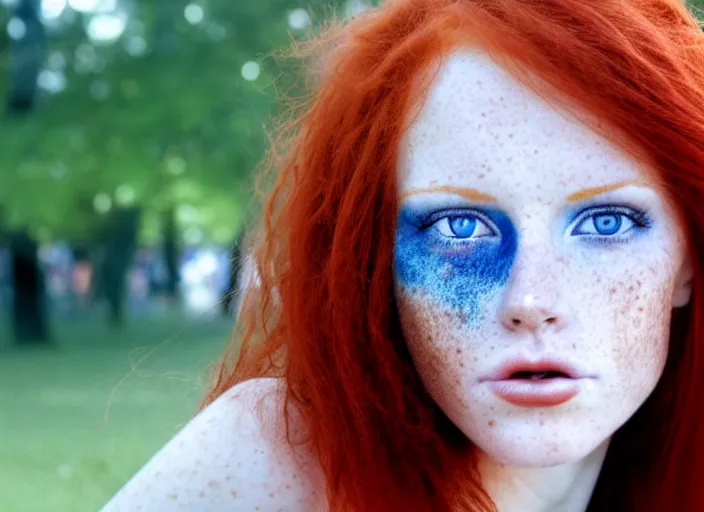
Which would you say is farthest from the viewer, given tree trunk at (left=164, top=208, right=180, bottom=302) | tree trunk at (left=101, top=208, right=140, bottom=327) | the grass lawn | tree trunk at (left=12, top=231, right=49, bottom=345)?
tree trunk at (left=164, top=208, right=180, bottom=302)

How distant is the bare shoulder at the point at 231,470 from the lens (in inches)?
50.5

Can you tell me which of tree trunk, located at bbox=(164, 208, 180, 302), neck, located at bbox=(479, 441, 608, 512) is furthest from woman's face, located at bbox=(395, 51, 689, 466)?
tree trunk, located at bbox=(164, 208, 180, 302)

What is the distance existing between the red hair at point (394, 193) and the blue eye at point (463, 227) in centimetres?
9

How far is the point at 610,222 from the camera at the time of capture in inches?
50.1

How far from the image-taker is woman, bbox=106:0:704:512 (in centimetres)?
125

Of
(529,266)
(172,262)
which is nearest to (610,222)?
(529,266)

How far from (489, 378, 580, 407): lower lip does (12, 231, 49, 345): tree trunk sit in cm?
1290

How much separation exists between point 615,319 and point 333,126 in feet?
1.69

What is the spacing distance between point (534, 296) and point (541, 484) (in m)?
0.42

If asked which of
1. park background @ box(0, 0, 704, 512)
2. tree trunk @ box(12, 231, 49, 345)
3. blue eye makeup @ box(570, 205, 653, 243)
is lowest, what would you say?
tree trunk @ box(12, 231, 49, 345)

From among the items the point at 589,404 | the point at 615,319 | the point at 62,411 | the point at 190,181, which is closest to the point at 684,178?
the point at 615,319

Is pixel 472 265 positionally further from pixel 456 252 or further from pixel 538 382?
pixel 538 382

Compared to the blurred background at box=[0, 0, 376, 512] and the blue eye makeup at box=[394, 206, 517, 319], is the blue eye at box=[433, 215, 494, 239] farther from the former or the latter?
the blurred background at box=[0, 0, 376, 512]

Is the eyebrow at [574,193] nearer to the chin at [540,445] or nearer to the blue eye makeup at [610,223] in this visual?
the blue eye makeup at [610,223]
